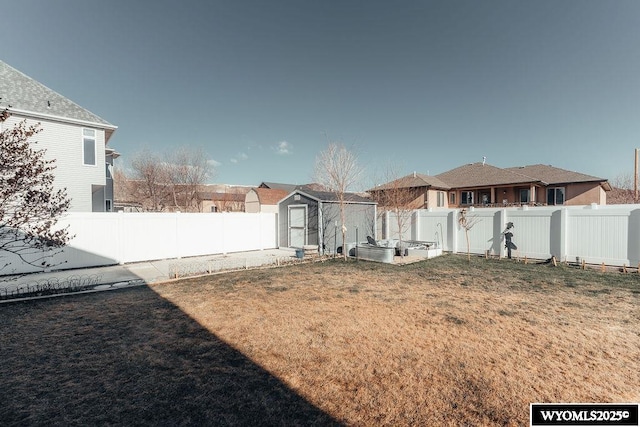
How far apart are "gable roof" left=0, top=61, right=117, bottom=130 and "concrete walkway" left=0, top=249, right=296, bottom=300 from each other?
777cm

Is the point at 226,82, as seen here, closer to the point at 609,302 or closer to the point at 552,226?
the point at 552,226

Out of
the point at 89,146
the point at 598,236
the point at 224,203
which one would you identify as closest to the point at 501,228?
the point at 598,236

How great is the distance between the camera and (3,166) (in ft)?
17.6

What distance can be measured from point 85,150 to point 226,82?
8.97 meters

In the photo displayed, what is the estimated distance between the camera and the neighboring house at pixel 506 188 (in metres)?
24.1

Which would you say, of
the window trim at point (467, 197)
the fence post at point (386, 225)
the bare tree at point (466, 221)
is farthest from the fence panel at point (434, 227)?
the window trim at point (467, 197)

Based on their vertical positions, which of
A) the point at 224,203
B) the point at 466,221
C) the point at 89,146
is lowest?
the point at 466,221

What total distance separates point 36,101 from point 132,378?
52.7ft

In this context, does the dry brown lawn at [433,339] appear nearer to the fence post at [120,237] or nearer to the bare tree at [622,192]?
the fence post at [120,237]

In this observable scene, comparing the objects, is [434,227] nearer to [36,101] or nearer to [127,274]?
[127,274]

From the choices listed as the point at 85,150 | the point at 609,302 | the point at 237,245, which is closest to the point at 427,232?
the point at 609,302

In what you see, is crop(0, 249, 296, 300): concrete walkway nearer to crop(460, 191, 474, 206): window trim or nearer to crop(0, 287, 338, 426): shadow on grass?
crop(0, 287, 338, 426): shadow on grass

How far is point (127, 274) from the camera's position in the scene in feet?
31.2

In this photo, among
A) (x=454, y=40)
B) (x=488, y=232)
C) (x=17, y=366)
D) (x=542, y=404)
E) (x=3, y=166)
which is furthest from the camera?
(x=454, y=40)
